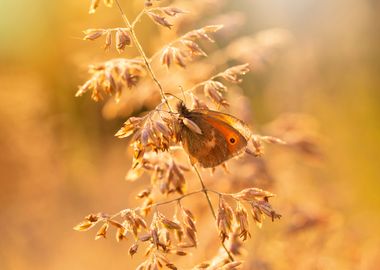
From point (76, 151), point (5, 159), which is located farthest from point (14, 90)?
point (76, 151)

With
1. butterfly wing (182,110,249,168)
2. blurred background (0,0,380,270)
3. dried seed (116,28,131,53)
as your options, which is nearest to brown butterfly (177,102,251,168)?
butterfly wing (182,110,249,168)

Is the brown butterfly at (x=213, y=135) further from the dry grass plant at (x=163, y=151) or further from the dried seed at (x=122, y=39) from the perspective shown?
the dried seed at (x=122, y=39)

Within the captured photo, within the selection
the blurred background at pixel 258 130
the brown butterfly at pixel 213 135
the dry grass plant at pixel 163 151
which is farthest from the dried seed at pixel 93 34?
the blurred background at pixel 258 130

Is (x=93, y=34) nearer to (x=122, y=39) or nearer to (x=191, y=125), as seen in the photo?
(x=122, y=39)

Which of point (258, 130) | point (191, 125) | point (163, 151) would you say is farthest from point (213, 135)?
point (258, 130)

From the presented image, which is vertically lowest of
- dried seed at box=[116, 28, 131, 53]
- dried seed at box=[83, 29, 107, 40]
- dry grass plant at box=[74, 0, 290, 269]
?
dry grass plant at box=[74, 0, 290, 269]

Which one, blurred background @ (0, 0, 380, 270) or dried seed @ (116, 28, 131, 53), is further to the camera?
blurred background @ (0, 0, 380, 270)

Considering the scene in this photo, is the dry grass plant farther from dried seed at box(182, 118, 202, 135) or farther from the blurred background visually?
the blurred background
